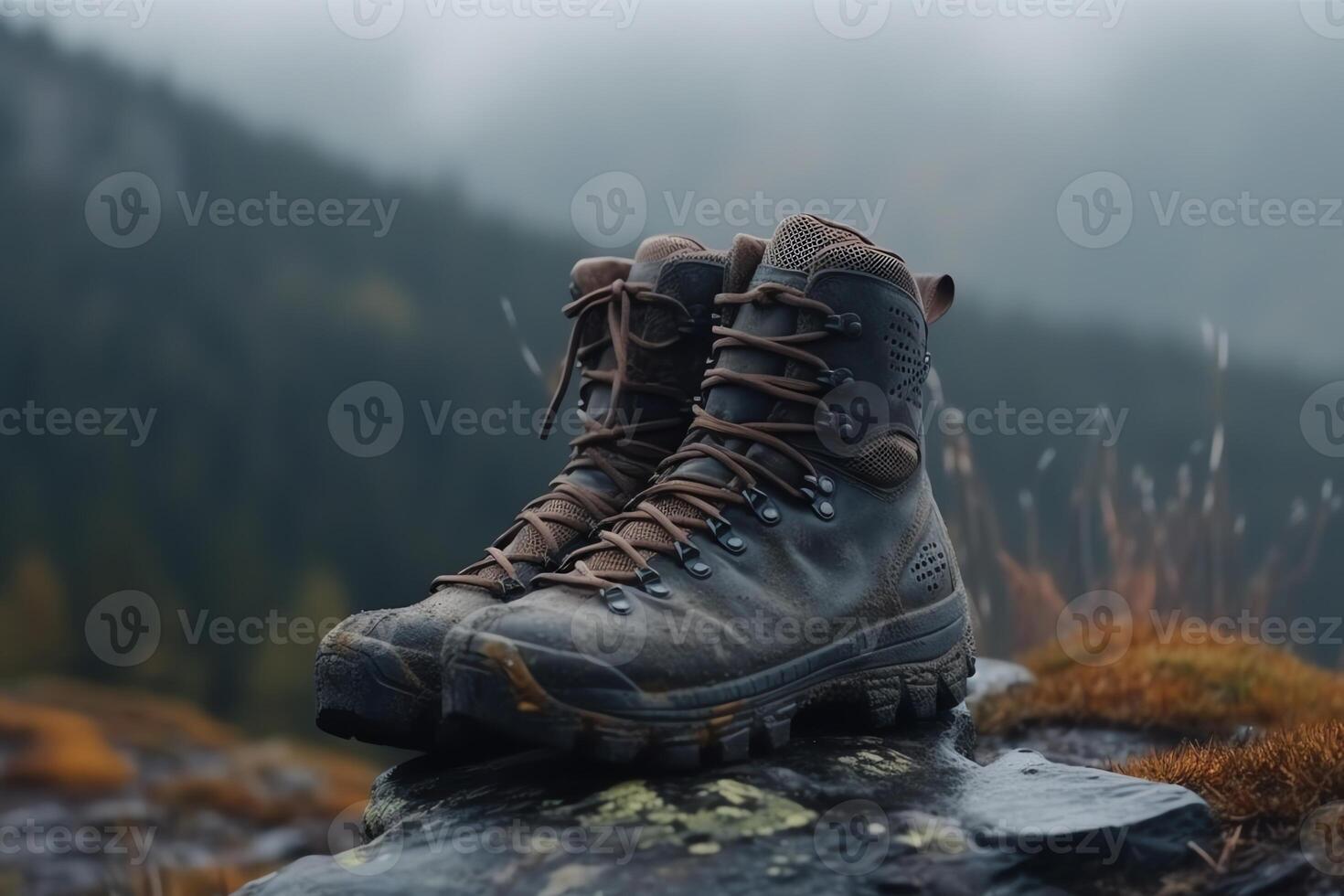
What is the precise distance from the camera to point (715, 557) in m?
1.34

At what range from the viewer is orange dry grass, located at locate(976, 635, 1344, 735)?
102 inches

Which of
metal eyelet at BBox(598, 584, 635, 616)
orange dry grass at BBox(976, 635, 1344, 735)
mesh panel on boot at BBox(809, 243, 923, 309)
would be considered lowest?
orange dry grass at BBox(976, 635, 1344, 735)

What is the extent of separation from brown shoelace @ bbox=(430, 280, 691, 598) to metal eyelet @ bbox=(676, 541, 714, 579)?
0.27m

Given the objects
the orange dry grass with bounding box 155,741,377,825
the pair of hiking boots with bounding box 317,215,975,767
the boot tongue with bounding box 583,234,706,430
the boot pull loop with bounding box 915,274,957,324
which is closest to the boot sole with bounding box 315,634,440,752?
the pair of hiking boots with bounding box 317,215,975,767

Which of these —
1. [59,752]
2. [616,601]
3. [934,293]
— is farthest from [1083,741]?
[59,752]

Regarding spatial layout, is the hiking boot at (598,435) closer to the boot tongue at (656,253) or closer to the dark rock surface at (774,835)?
the boot tongue at (656,253)

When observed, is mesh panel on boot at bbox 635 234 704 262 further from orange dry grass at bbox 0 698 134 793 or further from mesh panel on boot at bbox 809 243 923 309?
orange dry grass at bbox 0 698 134 793

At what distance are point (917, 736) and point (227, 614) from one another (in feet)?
8.94

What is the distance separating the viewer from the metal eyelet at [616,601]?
1243 mm

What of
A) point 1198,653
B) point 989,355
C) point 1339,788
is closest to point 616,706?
point 1339,788

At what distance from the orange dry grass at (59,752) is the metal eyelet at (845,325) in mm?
2940

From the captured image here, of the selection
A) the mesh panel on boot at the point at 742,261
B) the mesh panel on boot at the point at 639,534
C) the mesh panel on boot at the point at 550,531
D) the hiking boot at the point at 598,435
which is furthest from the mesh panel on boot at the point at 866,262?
the mesh panel on boot at the point at 550,531

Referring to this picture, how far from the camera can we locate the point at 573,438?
1706mm

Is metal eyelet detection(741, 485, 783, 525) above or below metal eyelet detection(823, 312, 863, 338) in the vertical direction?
below
